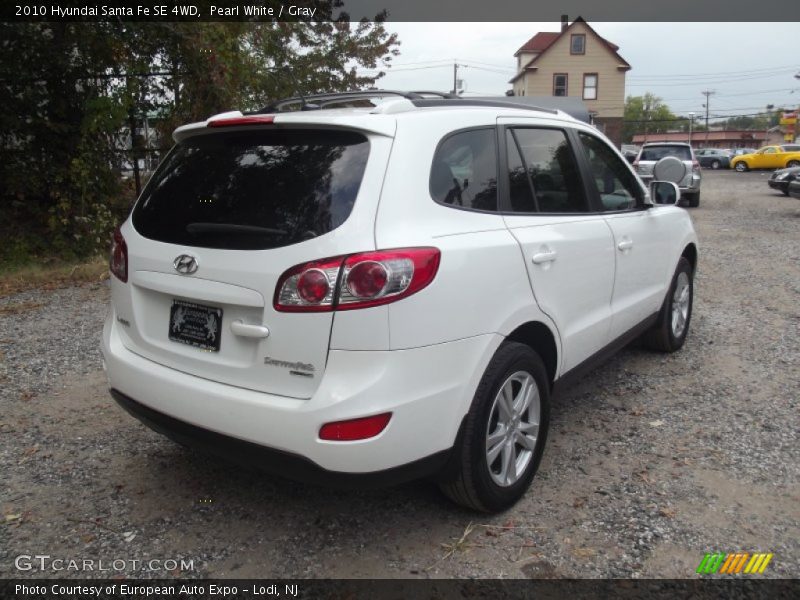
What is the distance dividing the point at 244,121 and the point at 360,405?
1308 mm

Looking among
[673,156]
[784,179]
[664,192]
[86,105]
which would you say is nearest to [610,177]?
[664,192]

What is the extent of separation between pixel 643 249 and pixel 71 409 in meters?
3.85

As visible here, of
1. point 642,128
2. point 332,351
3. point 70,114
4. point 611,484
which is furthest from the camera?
point 642,128

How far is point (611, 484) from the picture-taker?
328 centimetres

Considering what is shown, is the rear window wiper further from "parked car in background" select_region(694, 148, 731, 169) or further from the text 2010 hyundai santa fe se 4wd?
"parked car in background" select_region(694, 148, 731, 169)

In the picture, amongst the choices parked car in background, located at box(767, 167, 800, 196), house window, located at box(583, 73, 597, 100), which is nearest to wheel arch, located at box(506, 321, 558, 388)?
parked car in background, located at box(767, 167, 800, 196)

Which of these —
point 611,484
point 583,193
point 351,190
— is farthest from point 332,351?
point 583,193

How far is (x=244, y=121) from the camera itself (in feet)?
8.99

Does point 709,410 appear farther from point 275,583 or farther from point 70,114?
point 70,114

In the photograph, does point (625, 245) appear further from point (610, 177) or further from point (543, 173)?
point (543, 173)

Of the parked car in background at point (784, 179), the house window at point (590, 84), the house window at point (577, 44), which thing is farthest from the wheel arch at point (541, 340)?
the house window at point (577, 44)

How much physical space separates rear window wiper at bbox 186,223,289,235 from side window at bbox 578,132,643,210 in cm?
221

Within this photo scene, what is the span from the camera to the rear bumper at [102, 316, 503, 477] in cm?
231

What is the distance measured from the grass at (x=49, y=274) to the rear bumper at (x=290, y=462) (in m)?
6.25
